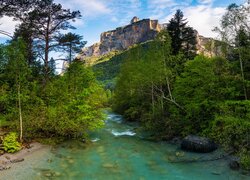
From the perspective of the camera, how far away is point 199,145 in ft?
72.5

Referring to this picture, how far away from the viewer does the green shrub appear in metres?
20.9

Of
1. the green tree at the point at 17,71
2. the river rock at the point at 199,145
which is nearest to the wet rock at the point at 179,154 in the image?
the river rock at the point at 199,145

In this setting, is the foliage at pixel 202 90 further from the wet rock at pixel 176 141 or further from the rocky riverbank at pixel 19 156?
the rocky riverbank at pixel 19 156

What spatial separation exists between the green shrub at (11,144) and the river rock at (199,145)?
13879 mm

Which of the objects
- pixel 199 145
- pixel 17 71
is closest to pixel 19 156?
pixel 17 71

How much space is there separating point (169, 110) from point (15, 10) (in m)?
19.2

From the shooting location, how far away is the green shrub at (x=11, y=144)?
2089 centimetres

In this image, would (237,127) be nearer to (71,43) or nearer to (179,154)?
(179,154)

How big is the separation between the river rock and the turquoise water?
621mm

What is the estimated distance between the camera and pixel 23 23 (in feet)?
94.2

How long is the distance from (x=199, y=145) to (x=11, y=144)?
15.1 meters

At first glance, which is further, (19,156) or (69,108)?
(69,108)

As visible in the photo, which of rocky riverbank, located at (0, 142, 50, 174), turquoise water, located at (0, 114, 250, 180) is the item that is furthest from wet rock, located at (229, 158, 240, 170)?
rocky riverbank, located at (0, 142, 50, 174)

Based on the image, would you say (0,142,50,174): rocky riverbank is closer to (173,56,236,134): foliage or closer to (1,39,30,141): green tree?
(1,39,30,141): green tree
